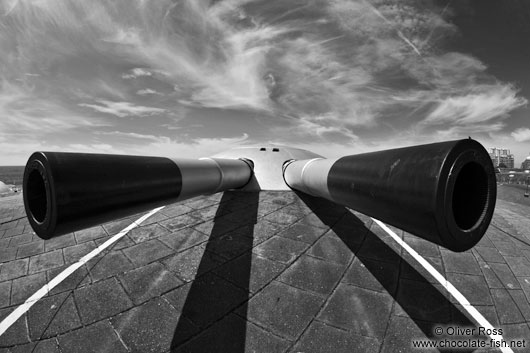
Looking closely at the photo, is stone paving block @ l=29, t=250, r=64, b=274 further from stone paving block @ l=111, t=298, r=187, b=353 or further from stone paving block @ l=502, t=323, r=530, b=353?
stone paving block @ l=502, t=323, r=530, b=353

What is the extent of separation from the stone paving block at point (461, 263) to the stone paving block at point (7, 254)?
781 cm

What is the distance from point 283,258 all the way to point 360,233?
1.84 meters

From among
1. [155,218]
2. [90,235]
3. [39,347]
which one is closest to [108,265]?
[39,347]

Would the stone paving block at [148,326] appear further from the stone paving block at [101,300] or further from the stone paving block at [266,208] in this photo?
the stone paving block at [266,208]

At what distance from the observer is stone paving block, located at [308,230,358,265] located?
151 inches

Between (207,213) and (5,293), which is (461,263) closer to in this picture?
(207,213)

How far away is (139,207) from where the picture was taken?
1911mm

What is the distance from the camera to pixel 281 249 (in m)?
4.03

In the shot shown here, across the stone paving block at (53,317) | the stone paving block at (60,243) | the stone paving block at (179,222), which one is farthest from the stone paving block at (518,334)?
the stone paving block at (60,243)

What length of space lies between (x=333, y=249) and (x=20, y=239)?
264 inches

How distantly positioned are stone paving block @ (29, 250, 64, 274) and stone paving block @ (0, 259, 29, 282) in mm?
82

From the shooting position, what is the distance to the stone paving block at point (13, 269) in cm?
378

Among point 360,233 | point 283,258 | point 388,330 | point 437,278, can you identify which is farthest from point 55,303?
point 437,278

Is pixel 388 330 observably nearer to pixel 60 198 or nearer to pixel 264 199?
pixel 60 198
